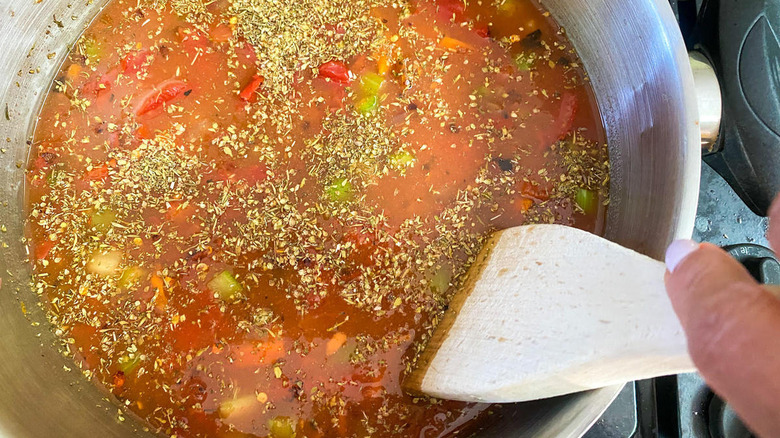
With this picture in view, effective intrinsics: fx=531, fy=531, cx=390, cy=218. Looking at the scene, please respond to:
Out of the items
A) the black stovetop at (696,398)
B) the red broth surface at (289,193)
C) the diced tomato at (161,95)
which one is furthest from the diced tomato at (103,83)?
the black stovetop at (696,398)

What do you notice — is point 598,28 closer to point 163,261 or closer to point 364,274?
point 364,274

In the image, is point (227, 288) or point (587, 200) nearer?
point (227, 288)

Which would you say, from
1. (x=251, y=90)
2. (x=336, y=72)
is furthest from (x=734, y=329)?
(x=251, y=90)

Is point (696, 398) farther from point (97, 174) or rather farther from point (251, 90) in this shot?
point (97, 174)

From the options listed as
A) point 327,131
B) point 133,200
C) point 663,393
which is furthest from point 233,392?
point 663,393

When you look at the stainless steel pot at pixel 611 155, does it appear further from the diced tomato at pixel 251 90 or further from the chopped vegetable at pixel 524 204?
the diced tomato at pixel 251 90

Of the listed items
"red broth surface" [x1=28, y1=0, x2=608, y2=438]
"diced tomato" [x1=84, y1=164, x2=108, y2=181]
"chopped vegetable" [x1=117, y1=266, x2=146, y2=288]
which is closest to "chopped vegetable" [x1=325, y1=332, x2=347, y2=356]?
"red broth surface" [x1=28, y1=0, x2=608, y2=438]
